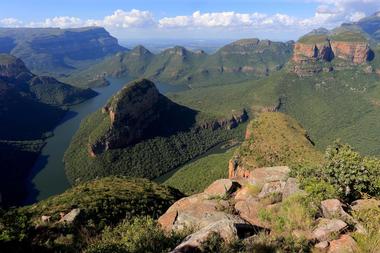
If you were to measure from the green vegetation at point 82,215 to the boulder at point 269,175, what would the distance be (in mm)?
8406

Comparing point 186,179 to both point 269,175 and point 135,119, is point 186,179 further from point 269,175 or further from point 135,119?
point 269,175

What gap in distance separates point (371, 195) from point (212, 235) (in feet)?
37.6

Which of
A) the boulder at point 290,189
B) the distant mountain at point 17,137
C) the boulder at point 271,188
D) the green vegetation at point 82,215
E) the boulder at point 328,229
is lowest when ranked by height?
the distant mountain at point 17,137

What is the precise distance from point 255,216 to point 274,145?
57887 millimetres

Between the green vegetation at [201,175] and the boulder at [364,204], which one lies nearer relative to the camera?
the boulder at [364,204]

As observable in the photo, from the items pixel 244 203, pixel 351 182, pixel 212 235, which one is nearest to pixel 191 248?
pixel 212 235

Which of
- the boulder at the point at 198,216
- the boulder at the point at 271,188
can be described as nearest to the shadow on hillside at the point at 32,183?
the boulder at the point at 198,216

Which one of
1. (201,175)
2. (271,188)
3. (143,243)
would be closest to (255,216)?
(271,188)

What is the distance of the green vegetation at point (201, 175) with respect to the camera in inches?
3378

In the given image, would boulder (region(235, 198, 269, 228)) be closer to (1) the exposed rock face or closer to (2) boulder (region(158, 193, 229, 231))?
(2) boulder (region(158, 193, 229, 231))

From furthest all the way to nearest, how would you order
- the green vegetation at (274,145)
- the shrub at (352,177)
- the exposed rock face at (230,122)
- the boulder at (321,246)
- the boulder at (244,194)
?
the exposed rock face at (230,122)
the green vegetation at (274,145)
the boulder at (244,194)
the shrub at (352,177)
the boulder at (321,246)

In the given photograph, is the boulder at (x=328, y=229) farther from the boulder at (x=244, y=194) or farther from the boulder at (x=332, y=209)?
the boulder at (x=244, y=194)

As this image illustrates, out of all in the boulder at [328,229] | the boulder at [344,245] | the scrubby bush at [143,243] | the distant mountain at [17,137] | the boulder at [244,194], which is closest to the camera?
the boulder at [344,245]

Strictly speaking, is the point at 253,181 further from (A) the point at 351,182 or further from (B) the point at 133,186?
(B) the point at 133,186
